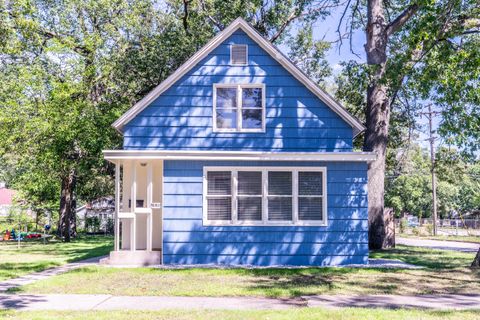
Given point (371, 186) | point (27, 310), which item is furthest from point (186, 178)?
point (371, 186)

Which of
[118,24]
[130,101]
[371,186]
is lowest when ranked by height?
[371,186]

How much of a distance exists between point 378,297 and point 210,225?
578 cm

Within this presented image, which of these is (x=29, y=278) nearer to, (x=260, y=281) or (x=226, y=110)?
(x=260, y=281)

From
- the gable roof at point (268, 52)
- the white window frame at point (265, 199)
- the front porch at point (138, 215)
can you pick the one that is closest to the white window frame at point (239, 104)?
the gable roof at point (268, 52)

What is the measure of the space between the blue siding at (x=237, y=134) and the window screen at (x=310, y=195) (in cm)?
88

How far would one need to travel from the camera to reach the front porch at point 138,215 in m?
13.1

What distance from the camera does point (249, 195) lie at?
1328cm

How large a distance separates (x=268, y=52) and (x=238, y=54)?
937mm

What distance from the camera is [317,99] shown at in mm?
13812

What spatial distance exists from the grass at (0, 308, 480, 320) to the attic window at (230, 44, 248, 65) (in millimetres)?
8659

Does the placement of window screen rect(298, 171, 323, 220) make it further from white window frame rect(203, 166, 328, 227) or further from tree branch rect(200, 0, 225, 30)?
tree branch rect(200, 0, 225, 30)

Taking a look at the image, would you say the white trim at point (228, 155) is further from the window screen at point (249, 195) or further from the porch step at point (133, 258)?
the porch step at point (133, 258)

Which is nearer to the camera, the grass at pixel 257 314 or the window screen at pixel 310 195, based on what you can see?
the grass at pixel 257 314

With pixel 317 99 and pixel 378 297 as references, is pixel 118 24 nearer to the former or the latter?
pixel 317 99
